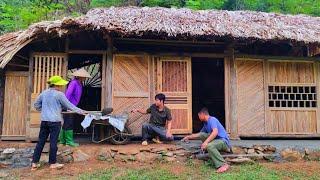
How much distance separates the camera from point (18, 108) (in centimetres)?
800

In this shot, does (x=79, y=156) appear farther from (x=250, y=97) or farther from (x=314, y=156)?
(x=314, y=156)

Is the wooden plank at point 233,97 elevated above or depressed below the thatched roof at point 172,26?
below

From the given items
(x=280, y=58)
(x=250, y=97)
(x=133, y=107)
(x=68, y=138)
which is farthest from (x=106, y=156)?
(x=280, y=58)

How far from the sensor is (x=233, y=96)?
28.1ft

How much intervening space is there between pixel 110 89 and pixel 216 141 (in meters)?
2.91

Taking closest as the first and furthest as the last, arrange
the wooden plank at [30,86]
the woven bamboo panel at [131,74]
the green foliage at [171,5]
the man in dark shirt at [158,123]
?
the man in dark shirt at [158,123]
the wooden plank at [30,86]
the woven bamboo panel at [131,74]
the green foliage at [171,5]

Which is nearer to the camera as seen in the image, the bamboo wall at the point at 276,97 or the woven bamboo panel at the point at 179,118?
the woven bamboo panel at the point at 179,118

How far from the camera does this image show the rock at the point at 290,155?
7188mm

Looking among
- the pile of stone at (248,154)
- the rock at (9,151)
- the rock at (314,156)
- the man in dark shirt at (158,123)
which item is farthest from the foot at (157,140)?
the rock at (314,156)

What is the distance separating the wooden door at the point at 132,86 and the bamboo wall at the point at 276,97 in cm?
236

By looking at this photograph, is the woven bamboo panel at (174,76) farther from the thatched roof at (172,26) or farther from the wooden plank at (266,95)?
the wooden plank at (266,95)

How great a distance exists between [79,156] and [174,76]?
10.1ft

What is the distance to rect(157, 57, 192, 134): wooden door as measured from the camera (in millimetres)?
8406

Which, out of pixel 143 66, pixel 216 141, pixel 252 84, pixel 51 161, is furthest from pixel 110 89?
pixel 252 84
